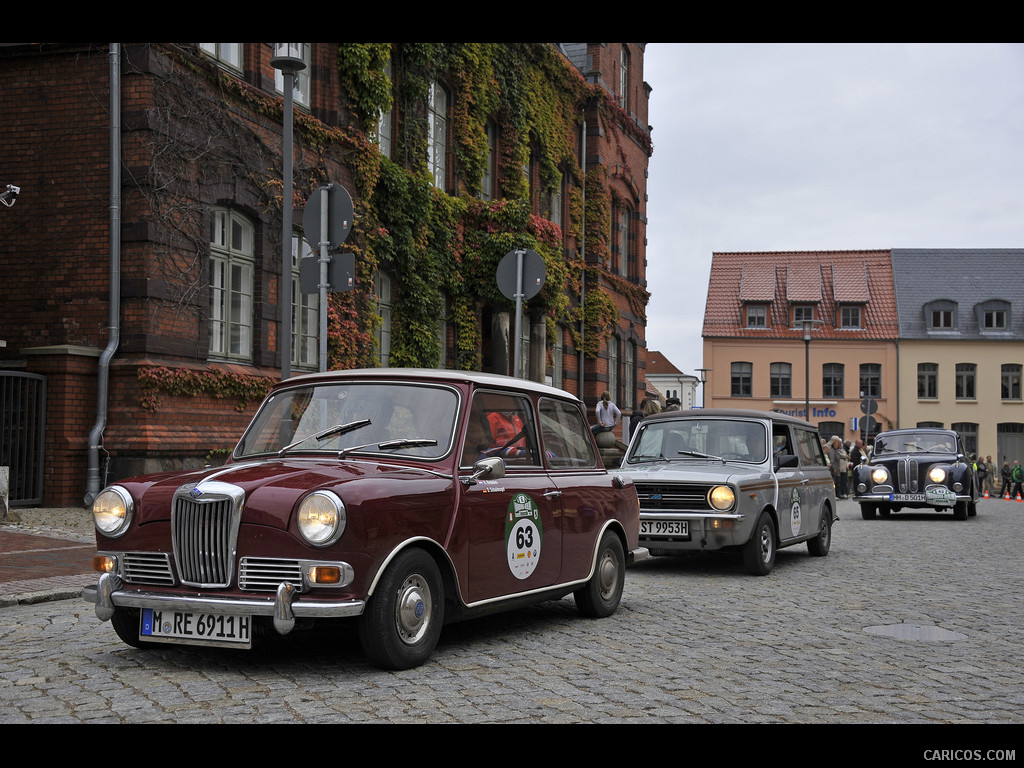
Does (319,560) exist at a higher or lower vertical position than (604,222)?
lower

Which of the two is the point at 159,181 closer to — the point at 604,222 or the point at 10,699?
the point at 10,699

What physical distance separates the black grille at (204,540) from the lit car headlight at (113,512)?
34cm

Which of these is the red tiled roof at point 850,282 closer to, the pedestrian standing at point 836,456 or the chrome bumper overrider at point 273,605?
the pedestrian standing at point 836,456

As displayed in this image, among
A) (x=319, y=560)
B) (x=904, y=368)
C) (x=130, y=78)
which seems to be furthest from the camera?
(x=904, y=368)

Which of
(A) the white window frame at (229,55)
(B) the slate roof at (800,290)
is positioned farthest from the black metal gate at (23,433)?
(B) the slate roof at (800,290)

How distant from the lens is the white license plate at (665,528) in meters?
11.6

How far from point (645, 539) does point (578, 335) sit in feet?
65.6

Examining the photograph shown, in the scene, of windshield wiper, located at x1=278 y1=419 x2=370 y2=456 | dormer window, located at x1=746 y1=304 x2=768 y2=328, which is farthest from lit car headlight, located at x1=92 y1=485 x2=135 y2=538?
dormer window, located at x1=746 y1=304 x2=768 y2=328

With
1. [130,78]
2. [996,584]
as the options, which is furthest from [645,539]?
[130,78]

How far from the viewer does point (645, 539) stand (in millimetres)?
11773

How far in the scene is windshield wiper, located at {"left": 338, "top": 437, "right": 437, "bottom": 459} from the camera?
23.2 feet

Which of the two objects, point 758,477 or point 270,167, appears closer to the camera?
point 758,477

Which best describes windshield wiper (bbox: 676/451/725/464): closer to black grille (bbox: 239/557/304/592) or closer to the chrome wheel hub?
the chrome wheel hub

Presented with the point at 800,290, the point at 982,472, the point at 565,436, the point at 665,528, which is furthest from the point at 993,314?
the point at 565,436
